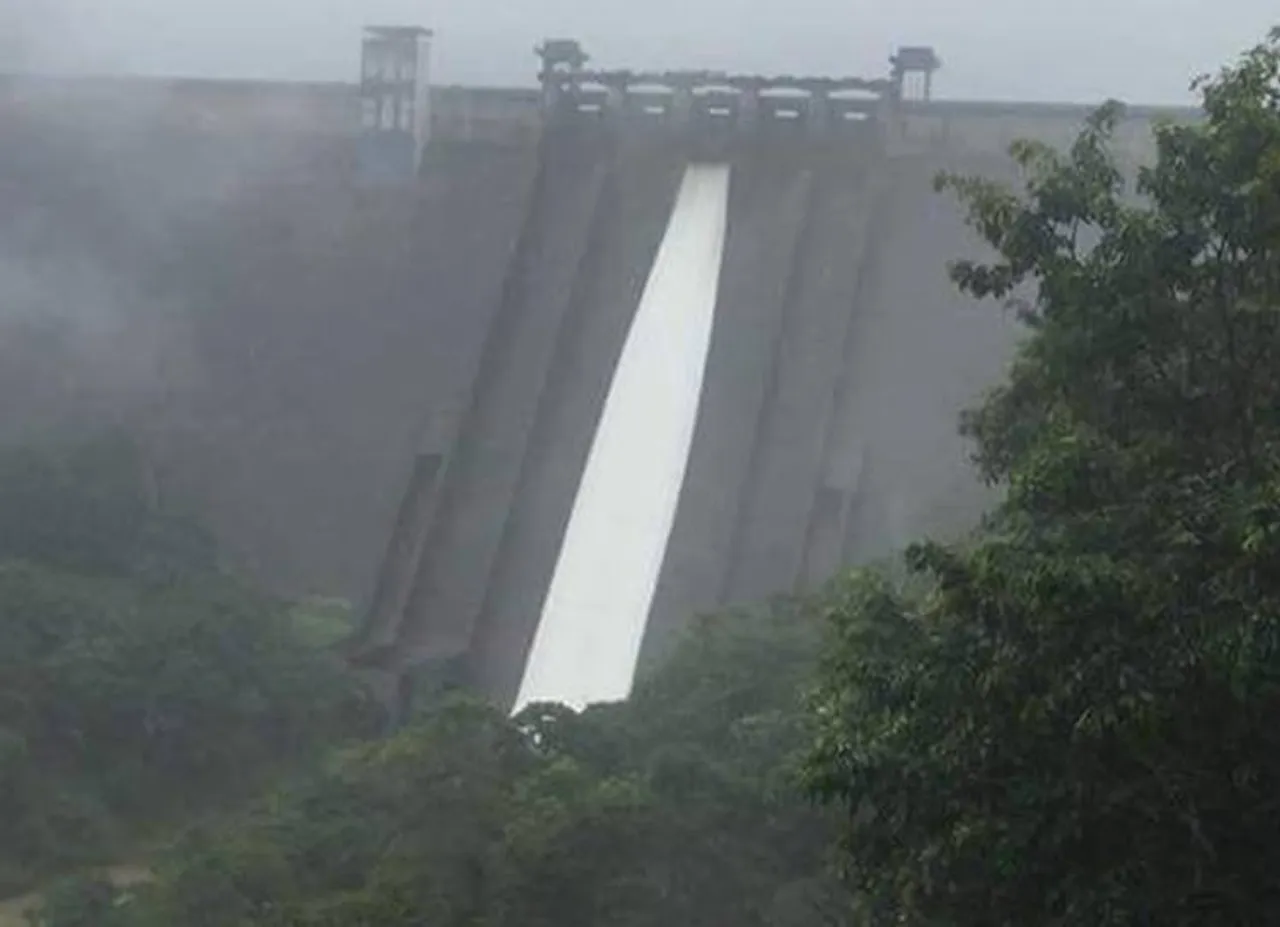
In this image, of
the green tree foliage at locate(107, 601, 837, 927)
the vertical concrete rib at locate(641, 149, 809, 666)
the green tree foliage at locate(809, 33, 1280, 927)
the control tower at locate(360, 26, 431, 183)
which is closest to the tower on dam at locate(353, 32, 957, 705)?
the vertical concrete rib at locate(641, 149, 809, 666)

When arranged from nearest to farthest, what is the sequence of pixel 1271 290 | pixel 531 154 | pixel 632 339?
pixel 1271 290, pixel 632 339, pixel 531 154

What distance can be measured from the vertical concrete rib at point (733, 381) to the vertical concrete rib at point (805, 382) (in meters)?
0.11

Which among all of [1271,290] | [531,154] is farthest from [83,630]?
[1271,290]

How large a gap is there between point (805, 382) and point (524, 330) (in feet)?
7.16

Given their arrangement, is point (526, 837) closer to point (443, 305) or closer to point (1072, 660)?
point (1072, 660)

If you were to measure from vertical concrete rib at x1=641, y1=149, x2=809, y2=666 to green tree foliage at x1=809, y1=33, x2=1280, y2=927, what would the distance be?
29.3ft

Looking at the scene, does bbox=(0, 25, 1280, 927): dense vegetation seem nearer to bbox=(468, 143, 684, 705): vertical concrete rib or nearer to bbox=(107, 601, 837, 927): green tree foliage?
bbox=(107, 601, 837, 927): green tree foliage

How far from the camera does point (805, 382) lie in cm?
1592

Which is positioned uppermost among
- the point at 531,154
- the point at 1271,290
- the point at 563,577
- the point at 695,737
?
the point at 531,154

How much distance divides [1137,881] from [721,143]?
13796 millimetres

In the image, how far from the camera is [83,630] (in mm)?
13016

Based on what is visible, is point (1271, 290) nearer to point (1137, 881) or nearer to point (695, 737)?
point (1137, 881)

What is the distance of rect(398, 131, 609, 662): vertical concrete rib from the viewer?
1526 cm

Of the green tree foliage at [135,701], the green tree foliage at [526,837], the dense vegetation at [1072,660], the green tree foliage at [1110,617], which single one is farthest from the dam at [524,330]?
the green tree foliage at [1110,617]
